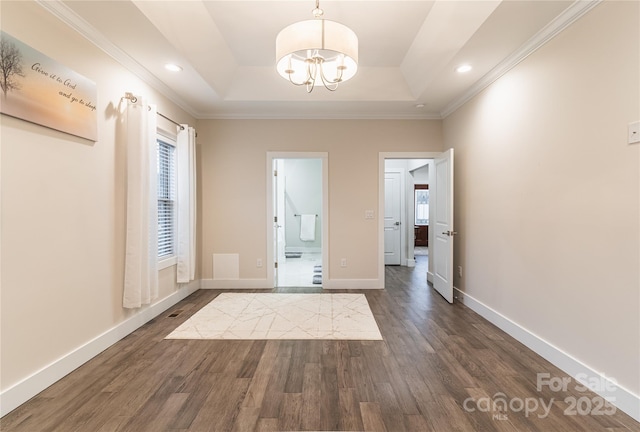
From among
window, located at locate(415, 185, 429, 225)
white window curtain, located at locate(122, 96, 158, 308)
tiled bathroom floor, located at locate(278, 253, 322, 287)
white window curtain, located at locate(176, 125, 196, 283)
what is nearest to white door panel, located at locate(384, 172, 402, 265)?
tiled bathroom floor, located at locate(278, 253, 322, 287)

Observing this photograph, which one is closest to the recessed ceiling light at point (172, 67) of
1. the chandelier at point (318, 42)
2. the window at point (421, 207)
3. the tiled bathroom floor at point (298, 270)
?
the chandelier at point (318, 42)

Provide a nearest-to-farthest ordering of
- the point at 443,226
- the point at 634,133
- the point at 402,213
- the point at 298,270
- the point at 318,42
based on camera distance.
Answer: the point at 634,133
the point at 318,42
the point at 443,226
the point at 298,270
the point at 402,213

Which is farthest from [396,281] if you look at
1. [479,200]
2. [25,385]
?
[25,385]

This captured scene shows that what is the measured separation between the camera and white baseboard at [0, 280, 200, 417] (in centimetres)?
159

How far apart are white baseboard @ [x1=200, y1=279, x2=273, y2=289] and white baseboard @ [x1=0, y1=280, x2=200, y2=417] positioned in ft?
3.08

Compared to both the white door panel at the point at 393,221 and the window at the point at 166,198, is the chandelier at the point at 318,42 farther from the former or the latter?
the white door panel at the point at 393,221

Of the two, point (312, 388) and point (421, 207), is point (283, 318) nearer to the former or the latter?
point (312, 388)

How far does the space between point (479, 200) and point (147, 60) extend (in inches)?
148

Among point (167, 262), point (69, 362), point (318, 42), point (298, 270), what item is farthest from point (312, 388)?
point (298, 270)

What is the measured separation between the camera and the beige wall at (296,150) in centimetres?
403

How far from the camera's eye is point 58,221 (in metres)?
1.90

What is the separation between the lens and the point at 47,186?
1.82 m

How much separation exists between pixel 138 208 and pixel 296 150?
2219 mm

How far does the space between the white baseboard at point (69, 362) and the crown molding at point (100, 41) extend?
7.88 ft
